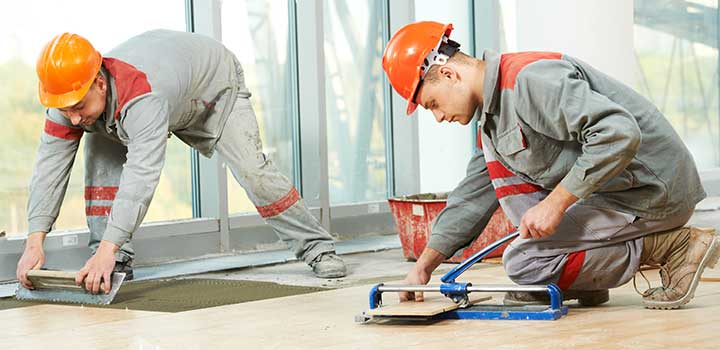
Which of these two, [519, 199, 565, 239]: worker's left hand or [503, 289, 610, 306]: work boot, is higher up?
[519, 199, 565, 239]: worker's left hand

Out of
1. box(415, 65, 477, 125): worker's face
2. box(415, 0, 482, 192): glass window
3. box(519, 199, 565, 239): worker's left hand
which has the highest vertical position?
box(415, 65, 477, 125): worker's face

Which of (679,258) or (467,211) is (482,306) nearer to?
(467,211)

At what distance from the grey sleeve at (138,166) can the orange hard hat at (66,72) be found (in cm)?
19

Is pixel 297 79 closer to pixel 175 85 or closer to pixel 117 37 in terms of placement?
pixel 117 37

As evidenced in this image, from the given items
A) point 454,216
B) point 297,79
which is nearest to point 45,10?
point 297,79

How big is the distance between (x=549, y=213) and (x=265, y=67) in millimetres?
3718

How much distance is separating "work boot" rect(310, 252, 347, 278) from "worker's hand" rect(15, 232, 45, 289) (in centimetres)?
122

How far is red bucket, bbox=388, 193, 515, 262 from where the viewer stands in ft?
16.7

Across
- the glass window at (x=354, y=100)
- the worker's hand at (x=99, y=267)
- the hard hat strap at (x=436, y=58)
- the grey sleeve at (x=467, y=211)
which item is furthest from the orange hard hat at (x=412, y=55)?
the glass window at (x=354, y=100)

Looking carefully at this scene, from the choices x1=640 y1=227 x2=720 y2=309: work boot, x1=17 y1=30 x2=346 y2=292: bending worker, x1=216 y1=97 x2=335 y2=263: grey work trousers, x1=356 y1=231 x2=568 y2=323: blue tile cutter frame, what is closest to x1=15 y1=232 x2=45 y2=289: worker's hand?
x1=17 y1=30 x2=346 y2=292: bending worker

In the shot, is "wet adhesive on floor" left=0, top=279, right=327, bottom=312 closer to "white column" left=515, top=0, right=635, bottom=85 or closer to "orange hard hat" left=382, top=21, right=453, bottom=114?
"orange hard hat" left=382, top=21, right=453, bottom=114

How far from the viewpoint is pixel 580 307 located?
3166 mm

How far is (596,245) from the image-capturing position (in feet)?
9.92

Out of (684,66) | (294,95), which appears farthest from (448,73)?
(684,66)
